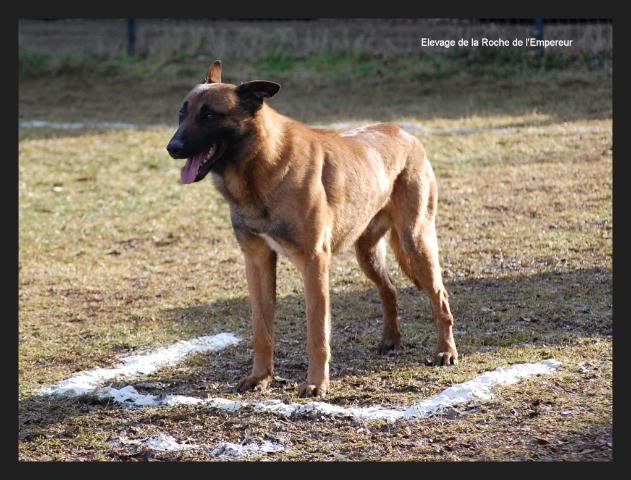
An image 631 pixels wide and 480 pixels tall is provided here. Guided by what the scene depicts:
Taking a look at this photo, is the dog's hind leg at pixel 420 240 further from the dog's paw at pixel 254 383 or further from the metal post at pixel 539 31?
the metal post at pixel 539 31

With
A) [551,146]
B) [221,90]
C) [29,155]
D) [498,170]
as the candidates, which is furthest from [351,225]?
[29,155]

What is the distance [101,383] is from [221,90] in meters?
2.44

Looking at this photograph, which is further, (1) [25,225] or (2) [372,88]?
(2) [372,88]

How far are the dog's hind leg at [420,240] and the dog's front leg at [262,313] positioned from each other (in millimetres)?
1117

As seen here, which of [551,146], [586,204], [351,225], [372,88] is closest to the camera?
[351,225]

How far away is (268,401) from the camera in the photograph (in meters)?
6.66

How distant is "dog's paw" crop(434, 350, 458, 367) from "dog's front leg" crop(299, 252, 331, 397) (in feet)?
3.40

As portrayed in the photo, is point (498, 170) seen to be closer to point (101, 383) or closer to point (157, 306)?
point (157, 306)

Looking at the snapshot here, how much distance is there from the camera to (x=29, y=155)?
637 inches

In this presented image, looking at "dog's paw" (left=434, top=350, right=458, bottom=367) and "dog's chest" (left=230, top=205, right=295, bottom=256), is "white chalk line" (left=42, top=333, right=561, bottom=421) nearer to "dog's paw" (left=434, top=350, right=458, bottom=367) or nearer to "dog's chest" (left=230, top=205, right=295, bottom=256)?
"dog's paw" (left=434, top=350, right=458, bottom=367)

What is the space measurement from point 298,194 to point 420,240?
1329mm

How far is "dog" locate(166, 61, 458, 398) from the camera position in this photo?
644cm

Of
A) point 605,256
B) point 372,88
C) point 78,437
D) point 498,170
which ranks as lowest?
point 78,437

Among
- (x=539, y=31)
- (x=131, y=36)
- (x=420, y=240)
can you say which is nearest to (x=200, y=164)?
(x=420, y=240)
